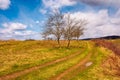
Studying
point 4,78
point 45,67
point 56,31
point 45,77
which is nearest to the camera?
point 4,78

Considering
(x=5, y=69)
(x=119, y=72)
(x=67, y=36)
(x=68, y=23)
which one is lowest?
(x=119, y=72)

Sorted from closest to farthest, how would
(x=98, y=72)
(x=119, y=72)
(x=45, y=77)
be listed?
(x=45, y=77)
(x=98, y=72)
(x=119, y=72)

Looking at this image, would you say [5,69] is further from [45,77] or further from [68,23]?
[68,23]

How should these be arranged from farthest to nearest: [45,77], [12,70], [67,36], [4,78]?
[67,36], [12,70], [45,77], [4,78]

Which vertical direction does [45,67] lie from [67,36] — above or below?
below

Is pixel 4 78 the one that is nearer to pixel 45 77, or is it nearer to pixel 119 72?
pixel 45 77

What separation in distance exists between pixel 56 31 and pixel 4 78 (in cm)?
4388

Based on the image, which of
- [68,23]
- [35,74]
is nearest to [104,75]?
[35,74]

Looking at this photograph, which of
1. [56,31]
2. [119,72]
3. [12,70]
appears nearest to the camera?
[12,70]

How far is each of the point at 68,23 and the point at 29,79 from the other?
4997cm

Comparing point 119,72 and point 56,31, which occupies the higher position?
point 56,31

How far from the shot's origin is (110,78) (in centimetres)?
3497

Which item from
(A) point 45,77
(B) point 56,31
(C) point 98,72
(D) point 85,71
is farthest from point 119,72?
(B) point 56,31

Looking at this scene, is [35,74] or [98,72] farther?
[98,72]
